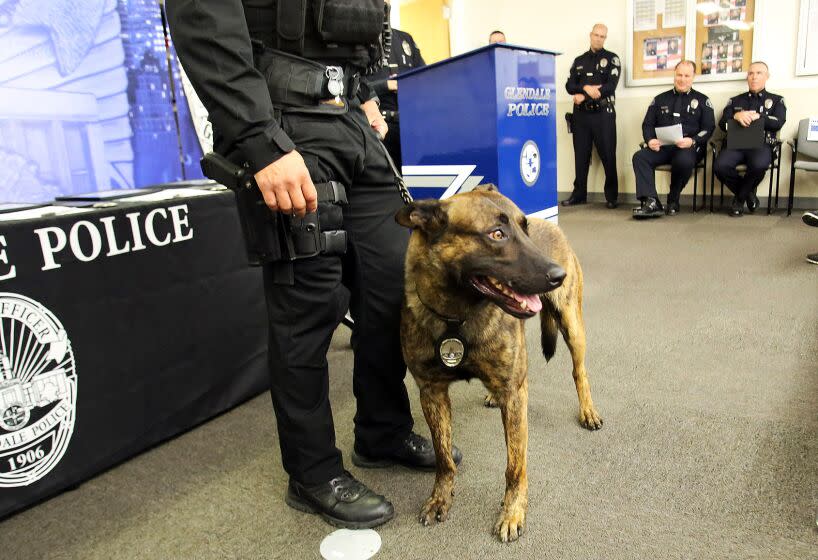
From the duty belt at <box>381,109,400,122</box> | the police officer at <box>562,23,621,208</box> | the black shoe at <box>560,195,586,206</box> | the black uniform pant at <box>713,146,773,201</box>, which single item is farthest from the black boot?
the duty belt at <box>381,109,400,122</box>

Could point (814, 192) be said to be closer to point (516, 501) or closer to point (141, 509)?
point (516, 501)

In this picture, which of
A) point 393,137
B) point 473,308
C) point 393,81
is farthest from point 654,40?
point 473,308

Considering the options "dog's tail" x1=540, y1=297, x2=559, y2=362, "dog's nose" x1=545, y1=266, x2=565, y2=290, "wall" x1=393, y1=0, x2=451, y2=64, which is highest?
"wall" x1=393, y1=0, x2=451, y2=64

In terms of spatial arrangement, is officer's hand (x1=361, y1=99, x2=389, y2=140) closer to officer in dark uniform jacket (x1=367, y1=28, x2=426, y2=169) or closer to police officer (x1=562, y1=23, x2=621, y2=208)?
officer in dark uniform jacket (x1=367, y1=28, x2=426, y2=169)

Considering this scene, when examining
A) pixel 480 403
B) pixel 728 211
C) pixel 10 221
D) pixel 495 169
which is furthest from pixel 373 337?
pixel 728 211

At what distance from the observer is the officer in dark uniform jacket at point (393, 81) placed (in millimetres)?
3689

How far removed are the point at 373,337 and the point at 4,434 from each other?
104cm

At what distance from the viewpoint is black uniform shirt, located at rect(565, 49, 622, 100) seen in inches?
258

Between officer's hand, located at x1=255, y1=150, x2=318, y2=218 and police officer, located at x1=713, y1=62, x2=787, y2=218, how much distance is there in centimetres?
574

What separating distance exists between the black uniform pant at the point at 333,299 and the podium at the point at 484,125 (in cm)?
140

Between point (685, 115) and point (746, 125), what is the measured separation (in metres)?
0.59

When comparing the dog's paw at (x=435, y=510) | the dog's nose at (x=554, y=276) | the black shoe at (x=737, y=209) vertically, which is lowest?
the dog's paw at (x=435, y=510)

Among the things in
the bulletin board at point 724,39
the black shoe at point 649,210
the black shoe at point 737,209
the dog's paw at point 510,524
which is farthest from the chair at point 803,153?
the dog's paw at point 510,524

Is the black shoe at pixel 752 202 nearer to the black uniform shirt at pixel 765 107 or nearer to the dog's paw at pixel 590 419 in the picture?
the black uniform shirt at pixel 765 107
